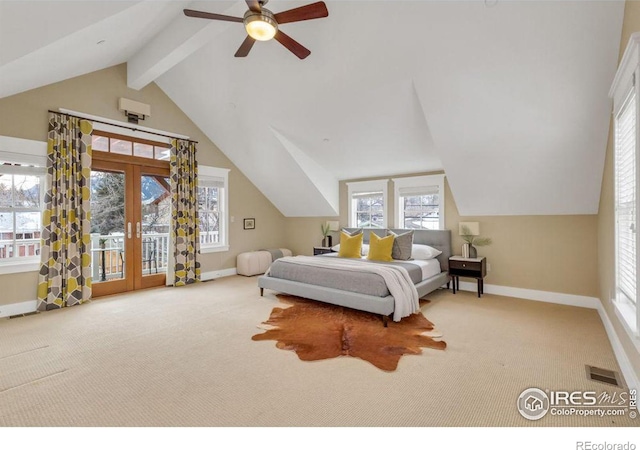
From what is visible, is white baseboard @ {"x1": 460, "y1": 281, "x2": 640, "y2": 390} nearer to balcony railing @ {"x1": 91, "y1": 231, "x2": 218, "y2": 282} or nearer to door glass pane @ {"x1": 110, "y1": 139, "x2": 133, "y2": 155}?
balcony railing @ {"x1": 91, "y1": 231, "x2": 218, "y2": 282}

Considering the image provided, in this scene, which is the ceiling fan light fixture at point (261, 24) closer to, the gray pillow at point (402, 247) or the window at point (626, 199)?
the window at point (626, 199)

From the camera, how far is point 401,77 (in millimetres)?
3816

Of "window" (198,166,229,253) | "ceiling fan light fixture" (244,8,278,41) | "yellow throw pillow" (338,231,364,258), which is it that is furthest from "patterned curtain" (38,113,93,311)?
"yellow throw pillow" (338,231,364,258)

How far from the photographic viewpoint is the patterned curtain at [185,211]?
5.53 meters

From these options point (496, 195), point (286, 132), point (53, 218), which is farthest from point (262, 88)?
point (496, 195)

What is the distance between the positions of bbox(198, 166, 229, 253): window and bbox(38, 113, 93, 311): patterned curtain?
192 cm

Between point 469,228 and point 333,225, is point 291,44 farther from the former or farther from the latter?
point 333,225

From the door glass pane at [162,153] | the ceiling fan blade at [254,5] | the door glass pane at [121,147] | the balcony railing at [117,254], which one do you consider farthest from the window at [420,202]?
the door glass pane at [121,147]

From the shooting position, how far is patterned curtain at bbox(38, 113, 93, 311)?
4.12 meters

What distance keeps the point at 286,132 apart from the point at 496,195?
3.59m

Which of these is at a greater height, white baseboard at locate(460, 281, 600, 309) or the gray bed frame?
the gray bed frame

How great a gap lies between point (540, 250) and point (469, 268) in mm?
1042

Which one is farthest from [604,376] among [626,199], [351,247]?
[351,247]

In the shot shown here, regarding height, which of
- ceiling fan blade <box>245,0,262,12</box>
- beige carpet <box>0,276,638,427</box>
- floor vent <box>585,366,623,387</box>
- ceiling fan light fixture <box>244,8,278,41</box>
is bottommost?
floor vent <box>585,366,623,387</box>
